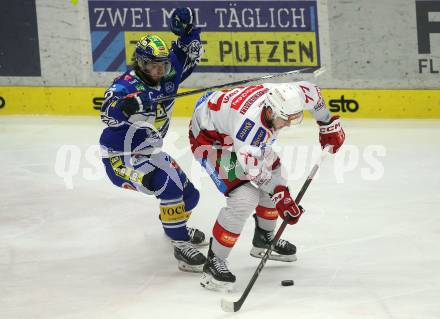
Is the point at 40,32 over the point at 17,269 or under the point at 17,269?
over

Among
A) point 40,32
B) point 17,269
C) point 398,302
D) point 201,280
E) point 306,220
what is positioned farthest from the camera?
point 40,32

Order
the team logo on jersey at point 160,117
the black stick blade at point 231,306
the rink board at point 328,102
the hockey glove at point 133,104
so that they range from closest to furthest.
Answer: the black stick blade at point 231,306
the hockey glove at point 133,104
the team logo on jersey at point 160,117
the rink board at point 328,102

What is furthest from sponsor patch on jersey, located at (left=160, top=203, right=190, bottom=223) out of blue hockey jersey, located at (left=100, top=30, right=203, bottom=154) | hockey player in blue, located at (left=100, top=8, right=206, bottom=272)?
blue hockey jersey, located at (left=100, top=30, right=203, bottom=154)

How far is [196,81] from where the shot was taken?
8719mm

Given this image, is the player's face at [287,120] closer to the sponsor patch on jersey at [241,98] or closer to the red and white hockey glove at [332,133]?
the sponsor patch on jersey at [241,98]

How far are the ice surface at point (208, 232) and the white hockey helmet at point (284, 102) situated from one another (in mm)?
881

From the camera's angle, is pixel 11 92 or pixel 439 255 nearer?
pixel 439 255

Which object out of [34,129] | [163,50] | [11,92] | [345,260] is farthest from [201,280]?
[11,92]

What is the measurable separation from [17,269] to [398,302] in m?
2.07

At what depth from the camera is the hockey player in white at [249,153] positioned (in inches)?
178

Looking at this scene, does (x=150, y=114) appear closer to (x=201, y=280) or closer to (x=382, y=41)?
(x=201, y=280)

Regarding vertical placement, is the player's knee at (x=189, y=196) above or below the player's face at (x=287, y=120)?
below

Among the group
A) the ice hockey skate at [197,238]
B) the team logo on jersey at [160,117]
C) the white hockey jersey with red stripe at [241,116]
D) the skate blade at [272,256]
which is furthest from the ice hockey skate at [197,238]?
the white hockey jersey with red stripe at [241,116]

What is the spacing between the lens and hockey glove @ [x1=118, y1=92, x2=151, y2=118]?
5000 mm
